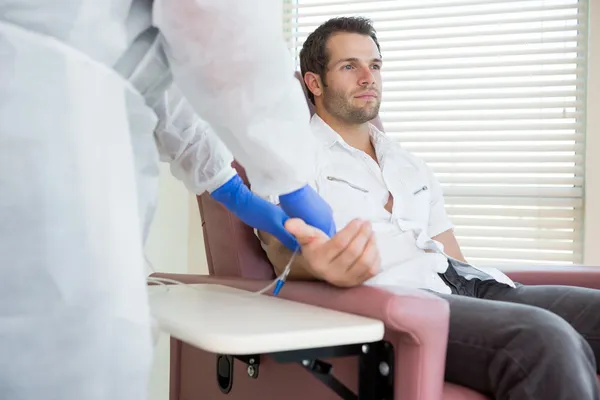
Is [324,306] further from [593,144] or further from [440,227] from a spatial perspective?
[593,144]

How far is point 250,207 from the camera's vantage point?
1095 mm

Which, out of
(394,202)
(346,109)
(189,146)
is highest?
(346,109)

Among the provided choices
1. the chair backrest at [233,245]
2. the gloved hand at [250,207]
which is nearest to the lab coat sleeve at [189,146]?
the gloved hand at [250,207]

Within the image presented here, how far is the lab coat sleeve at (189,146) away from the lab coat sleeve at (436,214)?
775 millimetres

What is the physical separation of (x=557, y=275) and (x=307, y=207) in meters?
0.90

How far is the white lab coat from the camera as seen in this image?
0.58 metres

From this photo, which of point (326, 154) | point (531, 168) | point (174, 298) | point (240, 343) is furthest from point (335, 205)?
point (531, 168)

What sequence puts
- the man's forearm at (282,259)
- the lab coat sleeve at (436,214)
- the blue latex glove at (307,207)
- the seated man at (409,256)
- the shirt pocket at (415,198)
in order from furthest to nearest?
the lab coat sleeve at (436,214) → the shirt pocket at (415,198) → the man's forearm at (282,259) → the seated man at (409,256) → the blue latex glove at (307,207)

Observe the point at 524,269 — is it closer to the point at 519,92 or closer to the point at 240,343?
the point at 519,92

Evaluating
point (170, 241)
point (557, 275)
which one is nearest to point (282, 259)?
point (557, 275)

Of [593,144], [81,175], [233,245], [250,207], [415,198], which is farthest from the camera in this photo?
[593,144]

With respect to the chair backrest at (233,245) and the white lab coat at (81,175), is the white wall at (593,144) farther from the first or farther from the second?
the white lab coat at (81,175)

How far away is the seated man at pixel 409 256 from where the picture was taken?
100 centimetres

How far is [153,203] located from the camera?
70 cm
